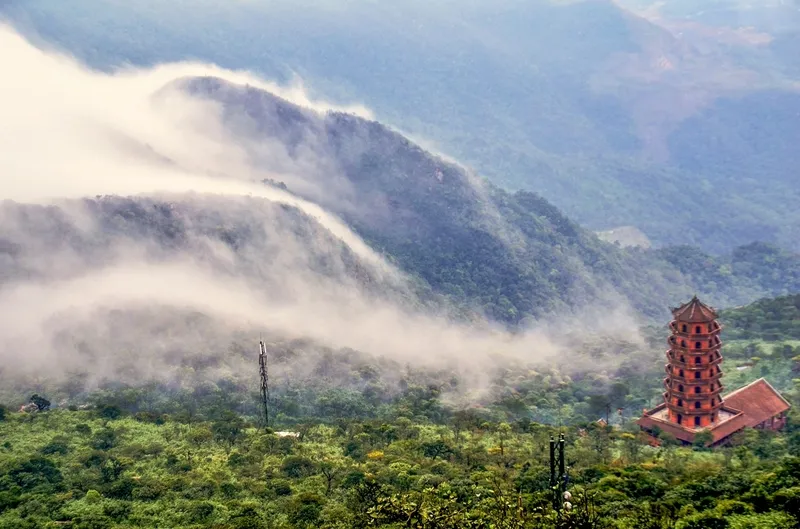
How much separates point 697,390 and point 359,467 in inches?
1339

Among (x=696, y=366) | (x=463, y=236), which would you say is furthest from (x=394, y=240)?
(x=696, y=366)

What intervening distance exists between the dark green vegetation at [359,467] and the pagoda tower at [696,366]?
441 centimetres

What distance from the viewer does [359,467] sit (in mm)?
68938

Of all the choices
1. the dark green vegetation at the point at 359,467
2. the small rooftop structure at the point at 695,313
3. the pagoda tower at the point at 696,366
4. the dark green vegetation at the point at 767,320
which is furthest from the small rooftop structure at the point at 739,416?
the dark green vegetation at the point at 767,320

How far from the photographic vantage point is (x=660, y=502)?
54.4 metres

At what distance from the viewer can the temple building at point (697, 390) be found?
83000 millimetres

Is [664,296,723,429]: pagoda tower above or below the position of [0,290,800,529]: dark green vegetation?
above

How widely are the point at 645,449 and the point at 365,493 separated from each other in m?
30.7

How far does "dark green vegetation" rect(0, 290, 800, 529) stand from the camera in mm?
51750

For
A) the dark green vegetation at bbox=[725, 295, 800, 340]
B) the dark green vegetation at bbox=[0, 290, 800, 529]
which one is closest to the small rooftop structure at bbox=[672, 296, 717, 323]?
the dark green vegetation at bbox=[0, 290, 800, 529]

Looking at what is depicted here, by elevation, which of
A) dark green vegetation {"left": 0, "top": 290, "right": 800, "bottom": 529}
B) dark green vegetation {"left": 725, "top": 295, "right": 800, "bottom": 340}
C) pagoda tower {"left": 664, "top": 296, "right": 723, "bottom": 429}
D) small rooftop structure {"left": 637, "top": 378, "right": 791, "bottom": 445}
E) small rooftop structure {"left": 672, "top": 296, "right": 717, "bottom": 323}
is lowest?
dark green vegetation {"left": 0, "top": 290, "right": 800, "bottom": 529}

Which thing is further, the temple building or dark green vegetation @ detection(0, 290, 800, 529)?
the temple building

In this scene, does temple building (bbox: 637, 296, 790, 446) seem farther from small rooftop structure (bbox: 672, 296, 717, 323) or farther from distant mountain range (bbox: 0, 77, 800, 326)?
distant mountain range (bbox: 0, 77, 800, 326)

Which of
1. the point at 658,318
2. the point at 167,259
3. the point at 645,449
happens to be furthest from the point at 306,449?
the point at 658,318
